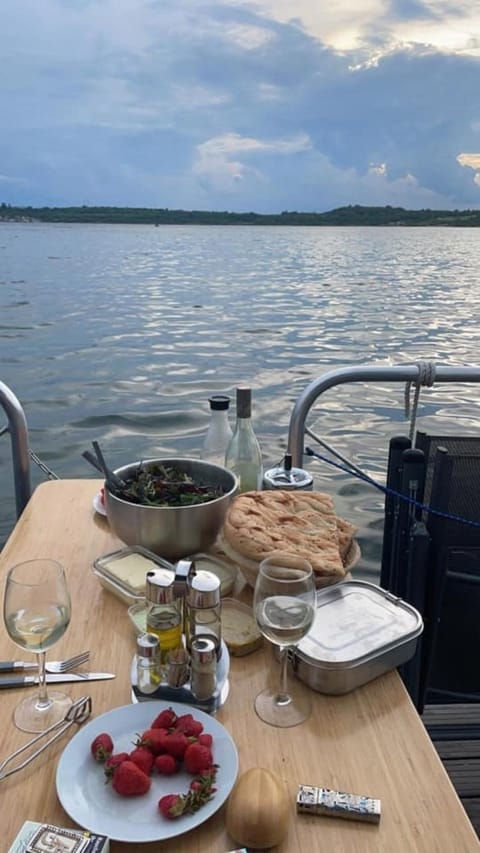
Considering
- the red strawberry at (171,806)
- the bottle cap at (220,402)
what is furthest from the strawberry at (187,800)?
the bottle cap at (220,402)

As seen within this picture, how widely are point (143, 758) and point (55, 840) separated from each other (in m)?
0.15

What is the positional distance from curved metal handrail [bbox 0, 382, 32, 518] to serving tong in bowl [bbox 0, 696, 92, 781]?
132cm

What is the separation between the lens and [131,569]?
4.80ft

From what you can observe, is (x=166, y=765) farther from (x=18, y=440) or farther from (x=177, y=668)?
(x=18, y=440)

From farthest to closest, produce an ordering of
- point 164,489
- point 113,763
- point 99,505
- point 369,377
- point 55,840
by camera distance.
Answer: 1. point 369,377
2. point 99,505
3. point 164,489
4. point 113,763
5. point 55,840

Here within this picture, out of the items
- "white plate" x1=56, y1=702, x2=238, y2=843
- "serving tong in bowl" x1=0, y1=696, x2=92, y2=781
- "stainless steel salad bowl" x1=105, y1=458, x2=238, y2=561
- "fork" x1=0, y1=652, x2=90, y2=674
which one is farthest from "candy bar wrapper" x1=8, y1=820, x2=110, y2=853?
"stainless steel salad bowl" x1=105, y1=458, x2=238, y2=561

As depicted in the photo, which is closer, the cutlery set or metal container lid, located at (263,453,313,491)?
A: the cutlery set

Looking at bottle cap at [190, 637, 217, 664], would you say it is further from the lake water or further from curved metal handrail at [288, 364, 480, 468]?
the lake water

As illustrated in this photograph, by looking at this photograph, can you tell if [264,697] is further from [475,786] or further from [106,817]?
[475,786]

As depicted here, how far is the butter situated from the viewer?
141 centimetres

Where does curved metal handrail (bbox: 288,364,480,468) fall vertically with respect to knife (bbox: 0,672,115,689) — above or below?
above

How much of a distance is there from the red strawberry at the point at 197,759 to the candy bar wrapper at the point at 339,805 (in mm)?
130

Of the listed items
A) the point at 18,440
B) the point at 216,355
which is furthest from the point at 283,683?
the point at 216,355

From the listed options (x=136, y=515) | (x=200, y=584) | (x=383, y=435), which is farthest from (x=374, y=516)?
(x=200, y=584)
